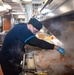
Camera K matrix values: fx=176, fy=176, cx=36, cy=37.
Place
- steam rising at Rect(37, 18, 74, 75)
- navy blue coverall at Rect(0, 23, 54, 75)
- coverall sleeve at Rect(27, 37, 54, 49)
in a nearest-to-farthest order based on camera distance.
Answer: steam rising at Rect(37, 18, 74, 75) → coverall sleeve at Rect(27, 37, 54, 49) → navy blue coverall at Rect(0, 23, 54, 75)

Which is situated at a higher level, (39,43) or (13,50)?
(39,43)

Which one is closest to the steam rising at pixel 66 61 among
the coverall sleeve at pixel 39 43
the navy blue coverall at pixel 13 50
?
the coverall sleeve at pixel 39 43

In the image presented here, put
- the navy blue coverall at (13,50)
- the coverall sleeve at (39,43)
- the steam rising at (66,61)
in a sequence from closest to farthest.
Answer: the steam rising at (66,61) → the coverall sleeve at (39,43) → the navy blue coverall at (13,50)

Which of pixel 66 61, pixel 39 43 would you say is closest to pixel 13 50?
pixel 39 43

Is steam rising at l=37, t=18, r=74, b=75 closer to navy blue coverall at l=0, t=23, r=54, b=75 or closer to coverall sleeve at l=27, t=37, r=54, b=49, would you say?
coverall sleeve at l=27, t=37, r=54, b=49

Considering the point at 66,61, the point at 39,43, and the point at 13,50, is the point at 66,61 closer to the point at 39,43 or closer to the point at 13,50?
the point at 39,43

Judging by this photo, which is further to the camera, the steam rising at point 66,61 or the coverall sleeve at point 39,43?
the coverall sleeve at point 39,43

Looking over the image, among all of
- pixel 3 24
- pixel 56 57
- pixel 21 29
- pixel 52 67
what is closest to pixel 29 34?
pixel 21 29

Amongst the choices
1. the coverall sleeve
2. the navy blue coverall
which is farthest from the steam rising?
the navy blue coverall

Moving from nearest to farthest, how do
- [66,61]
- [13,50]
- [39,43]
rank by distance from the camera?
1. [66,61]
2. [39,43]
3. [13,50]

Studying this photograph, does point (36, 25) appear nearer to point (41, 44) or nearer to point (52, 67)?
point (41, 44)

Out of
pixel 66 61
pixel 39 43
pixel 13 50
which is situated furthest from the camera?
pixel 13 50

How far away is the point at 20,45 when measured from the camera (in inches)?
116

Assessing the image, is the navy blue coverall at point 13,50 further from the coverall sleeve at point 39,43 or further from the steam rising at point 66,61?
the steam rising at point 66,61
